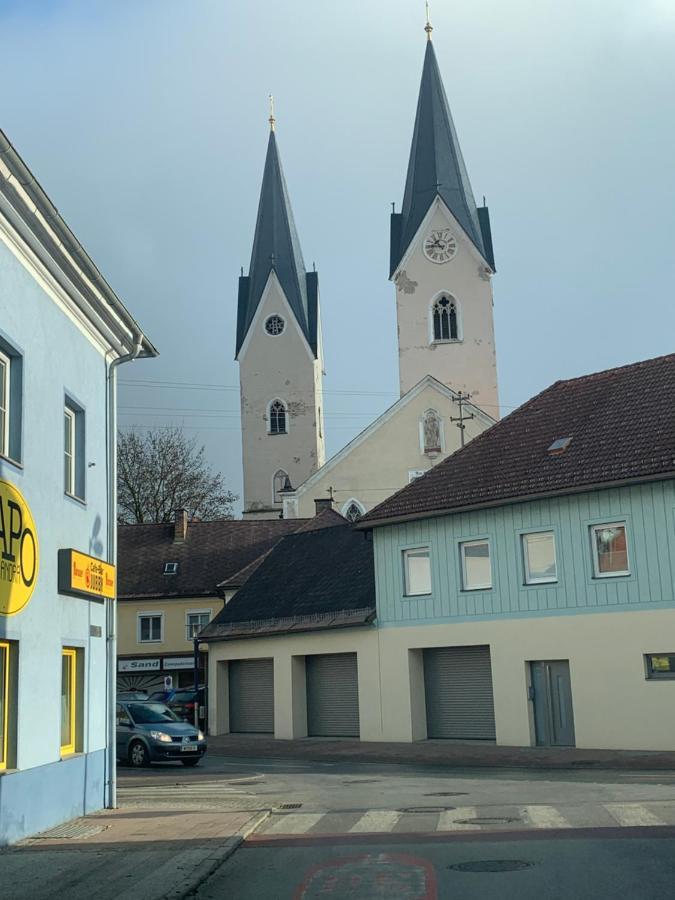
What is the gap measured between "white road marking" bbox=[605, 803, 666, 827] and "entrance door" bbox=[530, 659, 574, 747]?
11825mm

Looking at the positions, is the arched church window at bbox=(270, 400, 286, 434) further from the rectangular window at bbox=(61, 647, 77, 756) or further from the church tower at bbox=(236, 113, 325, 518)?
the rectangular window at bbox=(61, 647, 77, 756)

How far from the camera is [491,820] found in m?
13.2

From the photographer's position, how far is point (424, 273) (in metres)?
68.1

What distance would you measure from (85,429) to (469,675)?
598 inches

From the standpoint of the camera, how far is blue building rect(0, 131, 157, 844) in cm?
1259

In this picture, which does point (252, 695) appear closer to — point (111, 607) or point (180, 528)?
point (111, 607)

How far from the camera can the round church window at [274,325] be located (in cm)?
7819

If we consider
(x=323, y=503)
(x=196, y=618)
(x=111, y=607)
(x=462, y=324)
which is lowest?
(x=111, y=607)

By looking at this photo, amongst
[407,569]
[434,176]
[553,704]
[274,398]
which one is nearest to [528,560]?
[553,704]

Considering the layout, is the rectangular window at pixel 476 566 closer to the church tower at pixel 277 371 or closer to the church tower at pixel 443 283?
the church tower at pixel 443 283

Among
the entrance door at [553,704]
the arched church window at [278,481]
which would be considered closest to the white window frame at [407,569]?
the entrance door at [553,704]

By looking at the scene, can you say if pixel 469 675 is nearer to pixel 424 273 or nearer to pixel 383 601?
pixel 383 601

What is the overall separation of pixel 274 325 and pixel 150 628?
31548 millimetres

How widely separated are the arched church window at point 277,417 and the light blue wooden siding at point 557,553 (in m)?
46.5
